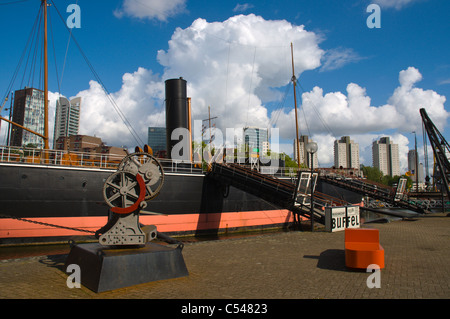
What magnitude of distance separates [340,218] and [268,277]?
9427mm

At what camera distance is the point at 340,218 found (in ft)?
49.1

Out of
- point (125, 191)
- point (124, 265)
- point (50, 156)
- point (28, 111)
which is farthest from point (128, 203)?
point (28, 111)

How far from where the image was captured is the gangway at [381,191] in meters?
24.8

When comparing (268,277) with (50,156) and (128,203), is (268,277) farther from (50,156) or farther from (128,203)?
(50,156)

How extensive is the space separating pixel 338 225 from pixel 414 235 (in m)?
3.23

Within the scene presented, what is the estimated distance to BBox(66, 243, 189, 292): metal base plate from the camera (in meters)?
6.01

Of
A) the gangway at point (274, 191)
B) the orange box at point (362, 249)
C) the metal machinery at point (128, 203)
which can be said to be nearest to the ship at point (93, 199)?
the gangway at point (274, 191)

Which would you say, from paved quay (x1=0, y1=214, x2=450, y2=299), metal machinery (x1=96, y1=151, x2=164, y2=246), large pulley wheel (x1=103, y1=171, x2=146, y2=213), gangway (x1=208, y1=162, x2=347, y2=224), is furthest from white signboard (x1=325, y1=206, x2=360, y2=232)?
large pulley wheel (x1=103, y1=171, x2=146, y2=213)

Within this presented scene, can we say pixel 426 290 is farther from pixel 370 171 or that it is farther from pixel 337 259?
pixel 370 171

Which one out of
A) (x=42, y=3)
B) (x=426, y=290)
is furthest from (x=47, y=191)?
(x=426, y=290)

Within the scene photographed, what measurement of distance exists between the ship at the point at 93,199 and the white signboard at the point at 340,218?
4356 millimetres

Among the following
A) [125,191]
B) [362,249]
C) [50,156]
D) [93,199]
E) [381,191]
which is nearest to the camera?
[125,191]

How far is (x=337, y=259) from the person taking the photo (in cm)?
859

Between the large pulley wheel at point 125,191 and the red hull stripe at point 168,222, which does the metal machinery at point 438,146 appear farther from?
the large pulley wheel at point 125,191
